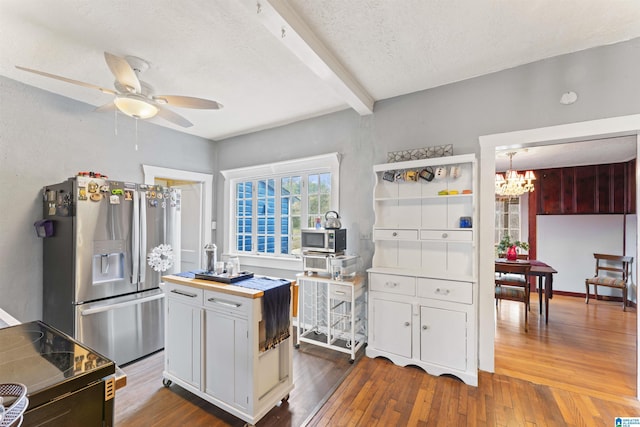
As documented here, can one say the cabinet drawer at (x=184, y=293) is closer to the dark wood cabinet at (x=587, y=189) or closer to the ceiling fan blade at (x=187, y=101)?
the ceiling fan blade at (x=187, y=101)

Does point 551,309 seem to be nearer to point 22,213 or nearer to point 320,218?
point 320,218

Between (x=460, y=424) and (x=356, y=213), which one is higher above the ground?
(x=356, y=213)

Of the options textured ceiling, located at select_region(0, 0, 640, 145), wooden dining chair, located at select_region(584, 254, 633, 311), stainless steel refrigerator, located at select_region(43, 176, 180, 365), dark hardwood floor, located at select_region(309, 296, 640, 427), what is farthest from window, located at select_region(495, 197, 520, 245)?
stainless steel refrigerator, located at select_region(43, 176, 180, 365)

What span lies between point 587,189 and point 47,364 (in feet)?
23.2

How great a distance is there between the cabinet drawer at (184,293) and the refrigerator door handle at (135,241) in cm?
79

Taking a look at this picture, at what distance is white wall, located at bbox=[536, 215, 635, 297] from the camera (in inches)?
194

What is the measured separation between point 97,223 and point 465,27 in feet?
11.0

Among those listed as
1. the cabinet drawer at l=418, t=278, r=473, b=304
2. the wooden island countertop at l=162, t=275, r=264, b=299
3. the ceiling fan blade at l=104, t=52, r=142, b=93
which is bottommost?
the cabinet drawer at l=418, t=278, r=473, b=304

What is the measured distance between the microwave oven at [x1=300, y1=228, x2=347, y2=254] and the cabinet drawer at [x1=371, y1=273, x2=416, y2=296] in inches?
19.2

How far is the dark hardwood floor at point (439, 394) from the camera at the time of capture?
1.95 m

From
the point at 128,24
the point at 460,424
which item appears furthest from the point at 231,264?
the point at 460,424

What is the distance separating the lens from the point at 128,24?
1906 mm

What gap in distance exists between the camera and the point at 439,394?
224cm

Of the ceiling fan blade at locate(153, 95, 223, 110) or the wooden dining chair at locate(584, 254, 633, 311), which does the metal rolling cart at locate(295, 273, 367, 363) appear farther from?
the wooden dining chair at locate(584, 254, 633, 311)
